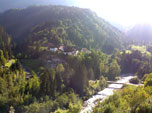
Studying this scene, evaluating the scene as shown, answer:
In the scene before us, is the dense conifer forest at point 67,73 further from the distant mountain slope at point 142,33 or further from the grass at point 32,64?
the distant mountain slope at point 142,33

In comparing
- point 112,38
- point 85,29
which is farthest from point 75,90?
point 112,38

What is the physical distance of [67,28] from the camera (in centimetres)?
9688

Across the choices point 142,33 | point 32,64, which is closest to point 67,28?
point 32,64

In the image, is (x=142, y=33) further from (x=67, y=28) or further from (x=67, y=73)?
(x=67, y=73)

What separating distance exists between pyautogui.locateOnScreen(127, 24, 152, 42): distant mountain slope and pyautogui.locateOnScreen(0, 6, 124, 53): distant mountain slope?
6661cm

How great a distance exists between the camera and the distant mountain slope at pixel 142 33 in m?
174

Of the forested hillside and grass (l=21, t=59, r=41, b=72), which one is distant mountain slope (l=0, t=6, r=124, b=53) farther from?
the forested hillside

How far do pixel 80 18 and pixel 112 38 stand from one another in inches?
1225

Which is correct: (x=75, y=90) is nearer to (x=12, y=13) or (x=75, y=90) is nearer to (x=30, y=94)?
(x=30, y=94)

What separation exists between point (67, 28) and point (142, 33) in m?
123

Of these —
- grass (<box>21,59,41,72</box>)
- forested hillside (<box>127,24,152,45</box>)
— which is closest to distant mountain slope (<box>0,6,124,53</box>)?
grass (<box>21,59,41,72</box>)

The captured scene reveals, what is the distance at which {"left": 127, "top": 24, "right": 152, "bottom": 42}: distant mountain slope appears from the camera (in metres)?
174

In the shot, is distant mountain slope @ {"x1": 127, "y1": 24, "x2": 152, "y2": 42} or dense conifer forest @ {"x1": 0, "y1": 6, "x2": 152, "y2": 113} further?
distant mountain slope @ {"x1": 127, "y1": 24, "x2": 152, "y2": 42}

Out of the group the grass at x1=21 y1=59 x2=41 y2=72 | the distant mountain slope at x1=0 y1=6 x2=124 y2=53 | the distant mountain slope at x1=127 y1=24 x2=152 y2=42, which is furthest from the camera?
the distant mountain slope at x1=127 y1=24 x2=152 y2=42
